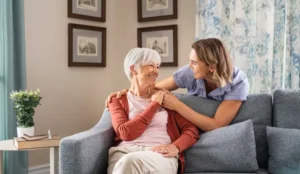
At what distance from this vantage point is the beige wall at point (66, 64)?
10.5 feet

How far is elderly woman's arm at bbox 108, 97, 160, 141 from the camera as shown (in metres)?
2.09

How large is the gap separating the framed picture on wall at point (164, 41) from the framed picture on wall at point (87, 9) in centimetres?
45

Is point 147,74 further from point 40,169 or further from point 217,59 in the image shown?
point 40,169

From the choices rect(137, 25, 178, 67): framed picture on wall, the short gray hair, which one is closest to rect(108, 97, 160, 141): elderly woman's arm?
the short gray hair

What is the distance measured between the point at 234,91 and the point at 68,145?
100 cm

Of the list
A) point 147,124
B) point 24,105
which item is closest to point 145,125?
point 147,124

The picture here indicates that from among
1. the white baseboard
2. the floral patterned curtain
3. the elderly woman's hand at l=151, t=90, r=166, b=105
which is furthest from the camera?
the white baseboard

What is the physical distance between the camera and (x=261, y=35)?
2959mm


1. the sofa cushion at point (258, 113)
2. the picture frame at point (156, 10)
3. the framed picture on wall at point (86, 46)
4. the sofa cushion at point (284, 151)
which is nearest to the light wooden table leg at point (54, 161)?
the sofa cushion at point (258, 113)

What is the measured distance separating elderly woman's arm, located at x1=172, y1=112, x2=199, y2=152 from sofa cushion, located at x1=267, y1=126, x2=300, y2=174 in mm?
423

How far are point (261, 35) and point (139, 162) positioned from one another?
1.61 metres

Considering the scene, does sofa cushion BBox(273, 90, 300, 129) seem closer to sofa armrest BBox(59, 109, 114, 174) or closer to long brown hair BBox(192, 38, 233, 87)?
long brown hair BBox(192, 38, 233, 87)

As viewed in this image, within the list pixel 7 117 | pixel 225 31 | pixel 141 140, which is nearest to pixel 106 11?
pixel 225 31

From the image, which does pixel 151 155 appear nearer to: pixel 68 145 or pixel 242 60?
pixel 68 145
